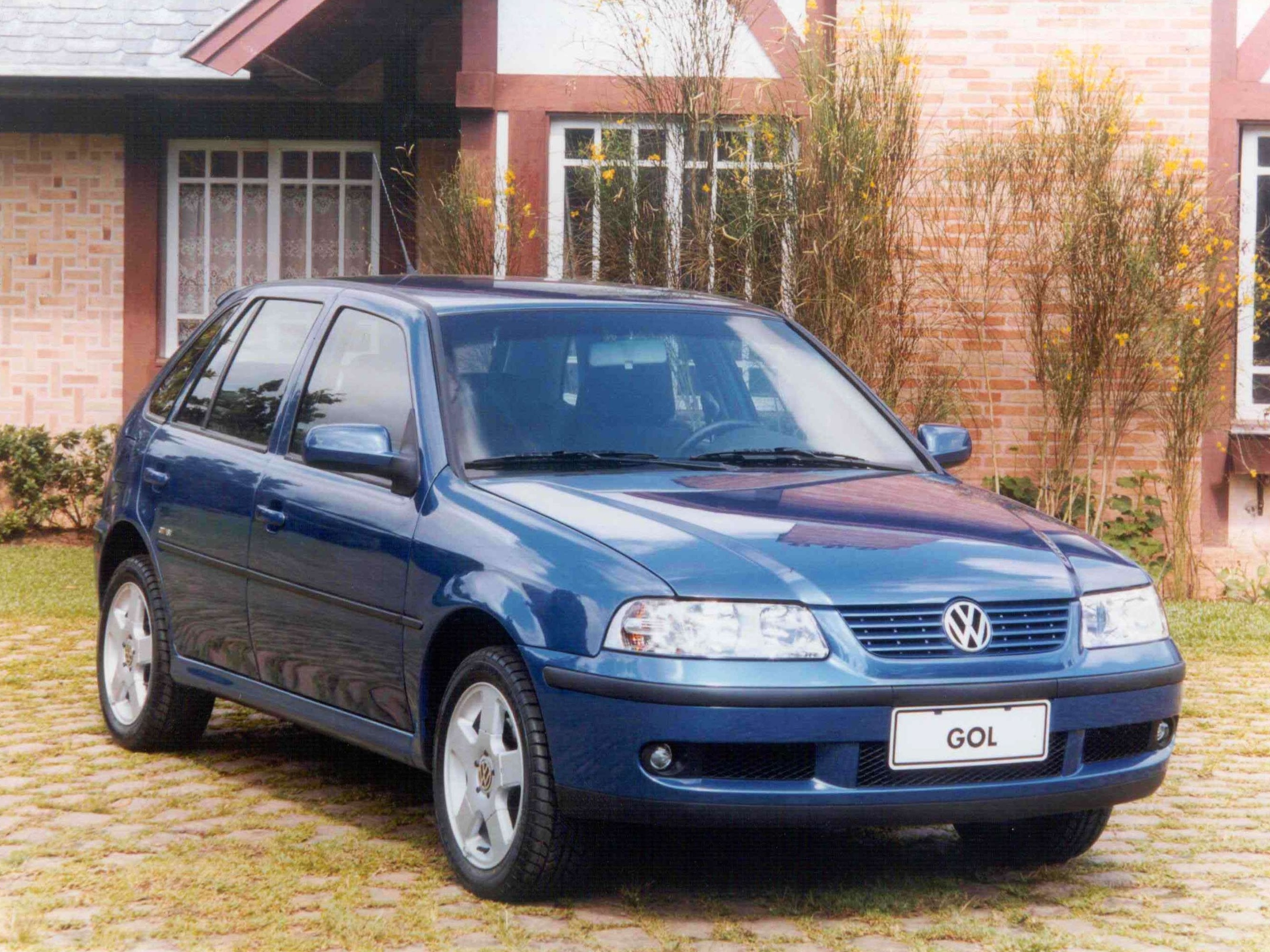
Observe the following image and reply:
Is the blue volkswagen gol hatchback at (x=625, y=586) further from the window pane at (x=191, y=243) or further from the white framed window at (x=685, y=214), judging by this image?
the window pane at (x=191, y=243)

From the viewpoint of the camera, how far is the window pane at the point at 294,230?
15.4 metres

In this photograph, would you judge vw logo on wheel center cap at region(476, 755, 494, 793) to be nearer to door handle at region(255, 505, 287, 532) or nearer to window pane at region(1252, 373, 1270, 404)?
door handle at region(255, 505, 287, 532)

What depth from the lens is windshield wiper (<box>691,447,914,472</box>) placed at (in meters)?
5.68

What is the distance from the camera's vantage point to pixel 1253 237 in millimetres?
13156

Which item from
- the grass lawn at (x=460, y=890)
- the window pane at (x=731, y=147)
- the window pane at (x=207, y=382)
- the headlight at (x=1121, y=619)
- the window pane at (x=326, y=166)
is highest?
the window pane at (x=326, y=166)

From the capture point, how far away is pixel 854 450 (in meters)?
5.98

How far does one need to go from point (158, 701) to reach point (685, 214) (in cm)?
625

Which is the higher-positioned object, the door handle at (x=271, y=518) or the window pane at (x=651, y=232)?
the window pane at (x=651, y=232)

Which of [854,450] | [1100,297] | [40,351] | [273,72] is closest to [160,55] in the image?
[273,72]

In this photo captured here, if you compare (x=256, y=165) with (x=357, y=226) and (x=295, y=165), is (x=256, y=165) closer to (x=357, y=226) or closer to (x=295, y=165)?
(x=295, y=165)

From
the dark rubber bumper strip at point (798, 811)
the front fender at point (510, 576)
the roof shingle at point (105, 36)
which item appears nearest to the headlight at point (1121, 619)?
the dark rubber bumper strip at point (798, 811)

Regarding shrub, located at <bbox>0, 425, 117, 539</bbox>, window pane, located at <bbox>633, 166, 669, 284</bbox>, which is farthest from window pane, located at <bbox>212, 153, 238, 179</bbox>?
window pane, located at <bbox>633, 166, 669, 284</bbox>

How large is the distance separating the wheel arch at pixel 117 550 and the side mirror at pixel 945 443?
2.81m

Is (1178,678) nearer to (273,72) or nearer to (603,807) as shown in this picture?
(603,807)
